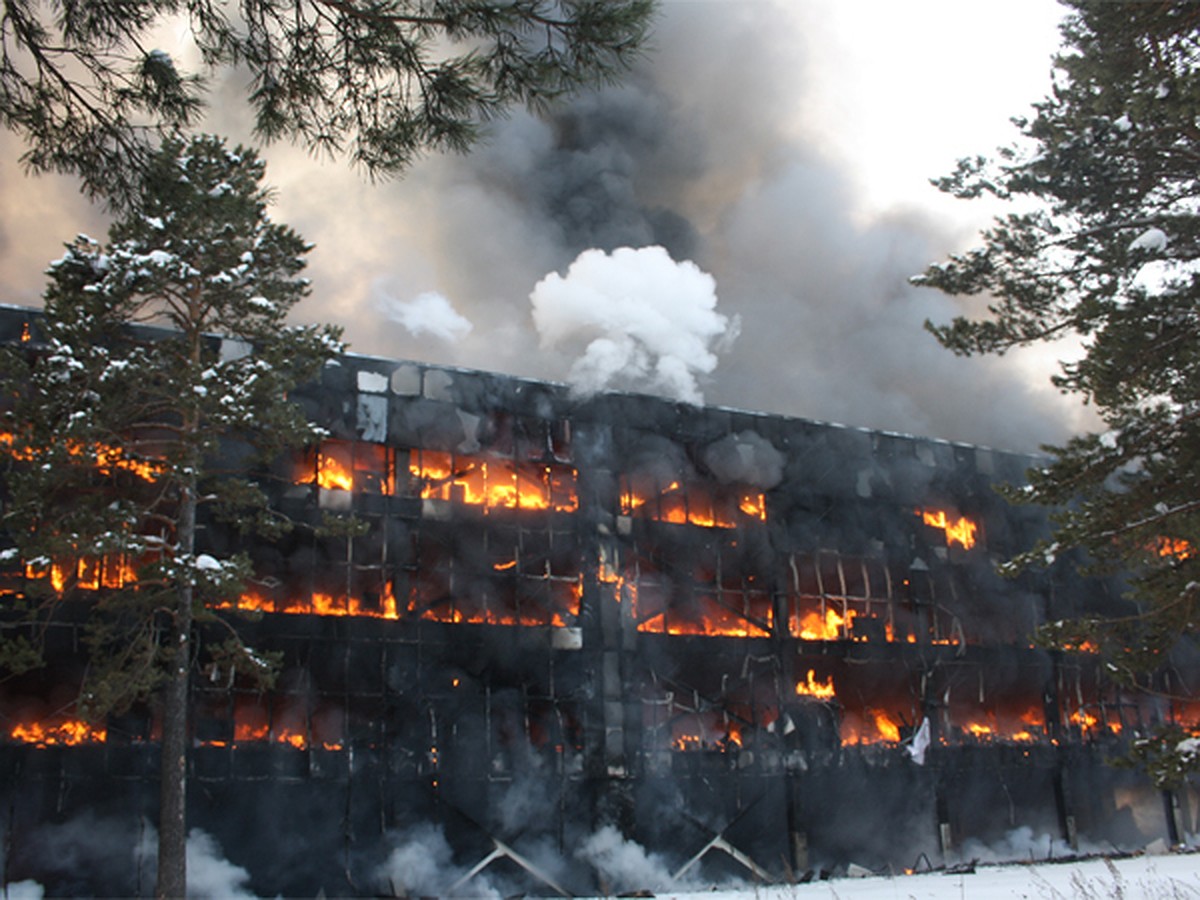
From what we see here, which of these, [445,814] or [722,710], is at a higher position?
[722,710]

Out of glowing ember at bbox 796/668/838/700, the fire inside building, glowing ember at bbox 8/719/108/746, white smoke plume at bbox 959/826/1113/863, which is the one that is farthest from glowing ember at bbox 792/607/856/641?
glowing ember at bbox 8/719/108/746

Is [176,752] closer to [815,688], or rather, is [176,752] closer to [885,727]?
[815,688]

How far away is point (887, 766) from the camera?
27.0 meters

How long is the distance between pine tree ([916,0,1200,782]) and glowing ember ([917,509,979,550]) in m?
16.4

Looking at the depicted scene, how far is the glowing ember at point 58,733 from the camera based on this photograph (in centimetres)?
1875

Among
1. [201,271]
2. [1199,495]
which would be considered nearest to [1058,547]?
[1199,495]

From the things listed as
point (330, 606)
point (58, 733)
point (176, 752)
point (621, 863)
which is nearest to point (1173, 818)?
point (621, 863)

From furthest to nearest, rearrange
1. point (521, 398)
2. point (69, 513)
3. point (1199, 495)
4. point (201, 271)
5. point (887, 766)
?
point (887, 766), point (521, 398), point (201, 271), point (69, 513), point (1199, 495)

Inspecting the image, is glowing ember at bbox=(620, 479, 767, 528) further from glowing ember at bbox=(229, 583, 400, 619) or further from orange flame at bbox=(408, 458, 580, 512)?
glowing ember at bbox=(229, 583, 400, 619)

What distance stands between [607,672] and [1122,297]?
579 inches

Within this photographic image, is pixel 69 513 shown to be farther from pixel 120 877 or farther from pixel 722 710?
pixel 722 710

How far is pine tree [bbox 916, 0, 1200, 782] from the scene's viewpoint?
422 inches

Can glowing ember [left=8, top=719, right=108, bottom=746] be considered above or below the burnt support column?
above

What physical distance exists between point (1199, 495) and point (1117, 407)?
4.88 ft
